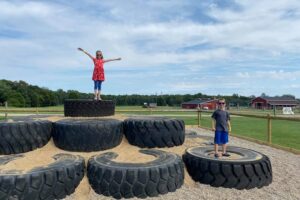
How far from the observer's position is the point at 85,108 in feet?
26.0

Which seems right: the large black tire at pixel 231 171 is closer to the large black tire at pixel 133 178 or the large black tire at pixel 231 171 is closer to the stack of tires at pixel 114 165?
the stack of tires at pixel 114 165

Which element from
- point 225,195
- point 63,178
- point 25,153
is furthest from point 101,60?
point 225,195

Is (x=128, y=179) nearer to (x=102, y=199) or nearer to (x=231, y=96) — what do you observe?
(x=102, y=199)

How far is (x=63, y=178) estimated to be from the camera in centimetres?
486

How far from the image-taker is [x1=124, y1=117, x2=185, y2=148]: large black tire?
6621 mm

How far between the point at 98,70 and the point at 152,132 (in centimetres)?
303

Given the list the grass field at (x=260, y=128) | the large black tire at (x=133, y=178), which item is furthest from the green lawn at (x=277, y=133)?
the large black tire at (x=133, y=178)

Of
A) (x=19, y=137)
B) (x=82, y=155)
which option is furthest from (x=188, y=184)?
(x=19, y=137)

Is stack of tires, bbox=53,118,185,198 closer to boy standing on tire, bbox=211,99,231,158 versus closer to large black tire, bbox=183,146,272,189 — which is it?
large black tire, bbox=183,146,272,189

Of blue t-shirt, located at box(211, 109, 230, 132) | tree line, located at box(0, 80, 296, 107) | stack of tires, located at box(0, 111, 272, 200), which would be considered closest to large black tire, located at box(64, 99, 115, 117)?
stack of tires, located at box(0, 111, 272, 200)

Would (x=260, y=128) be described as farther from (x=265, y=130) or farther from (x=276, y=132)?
(x=276, y=132)

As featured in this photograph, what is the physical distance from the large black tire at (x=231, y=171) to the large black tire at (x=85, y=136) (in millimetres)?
1937

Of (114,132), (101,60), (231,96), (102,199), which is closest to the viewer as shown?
(102,199)

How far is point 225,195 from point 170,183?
979 millimetres
